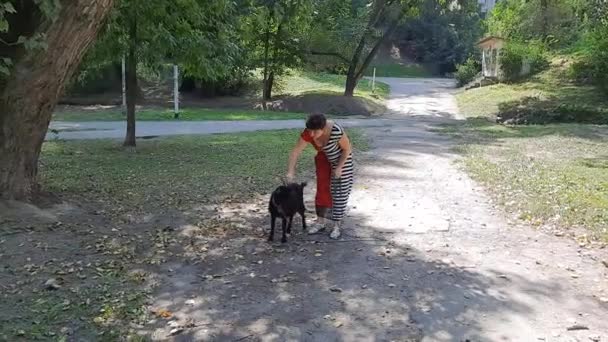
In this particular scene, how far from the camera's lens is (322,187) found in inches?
251

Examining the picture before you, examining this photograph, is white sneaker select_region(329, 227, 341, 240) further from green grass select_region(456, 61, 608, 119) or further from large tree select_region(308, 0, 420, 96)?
large tree select_region(308, 0, 420, 96)

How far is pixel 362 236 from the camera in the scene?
257 inches

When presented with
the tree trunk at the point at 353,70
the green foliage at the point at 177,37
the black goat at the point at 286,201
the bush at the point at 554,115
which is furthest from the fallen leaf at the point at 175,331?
the tree trunk at the point at 353,70

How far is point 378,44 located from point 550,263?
23510 millimetres

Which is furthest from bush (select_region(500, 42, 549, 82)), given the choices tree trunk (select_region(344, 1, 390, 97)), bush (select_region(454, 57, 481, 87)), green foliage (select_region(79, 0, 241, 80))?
green foliage (select_region(79, 0, 241, 80))

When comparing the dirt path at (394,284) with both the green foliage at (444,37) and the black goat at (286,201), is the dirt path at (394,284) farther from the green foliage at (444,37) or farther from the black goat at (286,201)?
the green foliage at (444,37)

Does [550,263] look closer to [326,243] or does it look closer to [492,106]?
[326,243]

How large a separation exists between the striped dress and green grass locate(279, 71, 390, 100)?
24833 millimetres

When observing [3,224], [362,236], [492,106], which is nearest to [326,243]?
[362,236]

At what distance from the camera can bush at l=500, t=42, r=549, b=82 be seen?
104 feet

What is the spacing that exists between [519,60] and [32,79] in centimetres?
2950

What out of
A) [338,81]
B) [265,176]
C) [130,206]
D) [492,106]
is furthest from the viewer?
[338,81]

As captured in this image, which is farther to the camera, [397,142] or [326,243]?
[397,142]

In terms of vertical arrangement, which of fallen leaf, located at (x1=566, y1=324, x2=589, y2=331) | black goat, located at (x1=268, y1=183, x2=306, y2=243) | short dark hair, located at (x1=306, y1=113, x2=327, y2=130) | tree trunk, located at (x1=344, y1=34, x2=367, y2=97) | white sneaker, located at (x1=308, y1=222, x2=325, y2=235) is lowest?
fallen leaf, located at (x1=566, y1=324, x2=589, y2=331)
